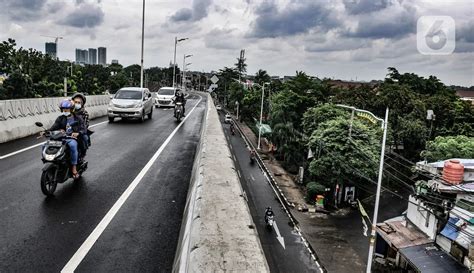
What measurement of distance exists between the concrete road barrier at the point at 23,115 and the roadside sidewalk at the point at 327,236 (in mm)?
16741

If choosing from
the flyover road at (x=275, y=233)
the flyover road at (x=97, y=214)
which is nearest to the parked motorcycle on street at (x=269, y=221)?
the flyover road at (x=275, y=233)

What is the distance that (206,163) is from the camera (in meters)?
6.68

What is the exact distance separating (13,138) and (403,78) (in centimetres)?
5002

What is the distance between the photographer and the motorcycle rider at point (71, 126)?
786cm

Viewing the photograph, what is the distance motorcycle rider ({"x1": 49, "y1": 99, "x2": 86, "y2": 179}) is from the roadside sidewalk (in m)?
18.6

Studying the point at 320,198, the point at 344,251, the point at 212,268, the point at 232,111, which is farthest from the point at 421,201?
the point at 232,111

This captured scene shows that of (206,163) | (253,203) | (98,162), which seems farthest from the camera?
(253,203)

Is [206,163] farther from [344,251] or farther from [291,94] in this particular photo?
[291,94]

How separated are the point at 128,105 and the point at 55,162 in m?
13.2

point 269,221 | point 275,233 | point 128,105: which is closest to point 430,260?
point 275,233

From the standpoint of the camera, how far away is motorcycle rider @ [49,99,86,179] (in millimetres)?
7859

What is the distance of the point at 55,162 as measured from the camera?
24.3 feet

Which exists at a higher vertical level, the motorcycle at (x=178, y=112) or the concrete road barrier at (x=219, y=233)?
the concrete road barrier at (x=219, y=233)

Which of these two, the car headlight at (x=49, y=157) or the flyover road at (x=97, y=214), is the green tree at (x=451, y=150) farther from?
the car headlight at (x=49, y=157)
